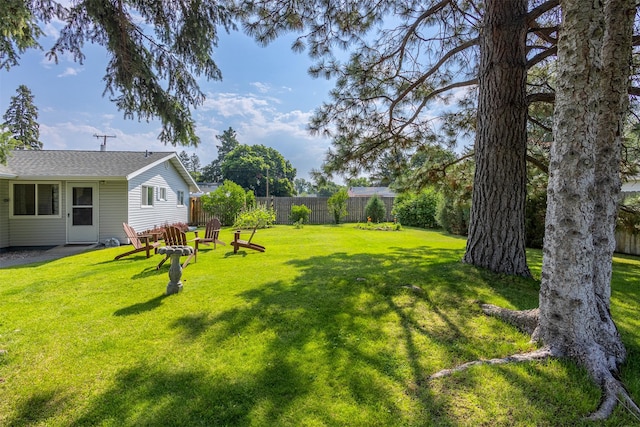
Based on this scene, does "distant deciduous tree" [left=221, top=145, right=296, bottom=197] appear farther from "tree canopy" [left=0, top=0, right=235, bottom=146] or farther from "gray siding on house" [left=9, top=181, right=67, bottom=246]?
"tree canopy" [left=0, top=0, right=235, bottom=146]

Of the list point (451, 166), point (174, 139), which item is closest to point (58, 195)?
point (174, 139)

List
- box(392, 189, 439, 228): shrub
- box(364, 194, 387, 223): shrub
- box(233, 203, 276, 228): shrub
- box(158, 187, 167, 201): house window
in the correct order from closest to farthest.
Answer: box(158, 187, 167, 201): house window, box(233, 203, 276, 228): shrub, box(392, 189, 439, 228): shrub, box(364, 194, 387, 223): shrub

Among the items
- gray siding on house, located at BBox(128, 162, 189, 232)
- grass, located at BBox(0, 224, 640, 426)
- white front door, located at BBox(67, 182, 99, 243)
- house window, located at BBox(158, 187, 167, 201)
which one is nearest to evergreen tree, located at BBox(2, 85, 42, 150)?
gray siding on house, located at BBox(128, 162, 189, 232)

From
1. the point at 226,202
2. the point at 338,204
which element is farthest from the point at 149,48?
the point at 338,204

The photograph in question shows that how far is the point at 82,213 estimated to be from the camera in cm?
1039

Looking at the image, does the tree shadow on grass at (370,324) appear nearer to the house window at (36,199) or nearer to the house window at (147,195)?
the house window at (147,195)

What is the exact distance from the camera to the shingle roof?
382 inches

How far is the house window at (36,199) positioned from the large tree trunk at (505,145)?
41.6 ft

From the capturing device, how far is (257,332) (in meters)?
3.17

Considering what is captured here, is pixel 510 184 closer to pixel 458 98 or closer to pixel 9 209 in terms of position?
pixel 458 98

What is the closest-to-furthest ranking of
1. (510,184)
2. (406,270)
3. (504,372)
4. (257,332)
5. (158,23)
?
(504,372)
(257,332)
(158,23)
(510,184)
(406,270)

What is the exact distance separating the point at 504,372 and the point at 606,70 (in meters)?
2.72

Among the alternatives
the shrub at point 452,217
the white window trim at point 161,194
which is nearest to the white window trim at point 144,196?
the white window trim at point 161,194

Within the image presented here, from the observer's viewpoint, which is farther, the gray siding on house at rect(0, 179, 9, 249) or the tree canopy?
the gray siding on house at rect(0, 179, 9, 249)
